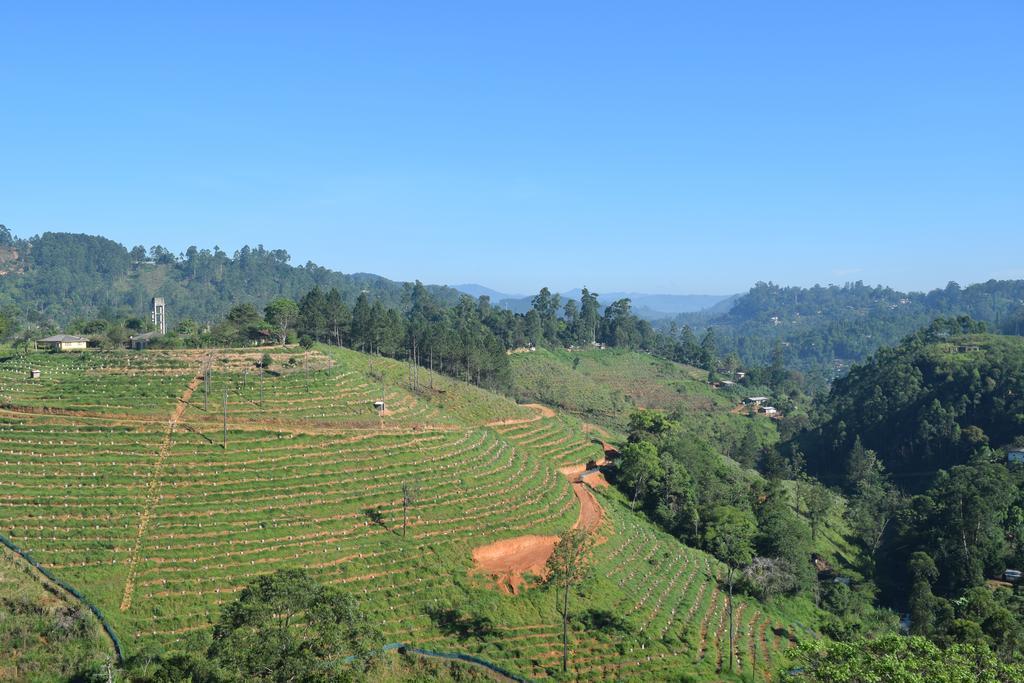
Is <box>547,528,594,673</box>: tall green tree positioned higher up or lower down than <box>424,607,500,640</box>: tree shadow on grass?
higher up

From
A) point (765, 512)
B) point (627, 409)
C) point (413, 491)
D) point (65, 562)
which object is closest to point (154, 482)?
point (65, 562)

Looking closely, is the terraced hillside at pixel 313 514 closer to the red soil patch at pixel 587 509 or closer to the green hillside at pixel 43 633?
the red soil patch at pixel 587 509

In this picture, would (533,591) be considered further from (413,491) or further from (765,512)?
(765,512)

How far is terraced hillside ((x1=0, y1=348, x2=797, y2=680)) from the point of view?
34.2 meters

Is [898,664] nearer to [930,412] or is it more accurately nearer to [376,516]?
[376,516]

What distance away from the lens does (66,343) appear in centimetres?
5941

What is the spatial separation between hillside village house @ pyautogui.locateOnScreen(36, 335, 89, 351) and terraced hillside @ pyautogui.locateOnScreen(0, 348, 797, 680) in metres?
3.29

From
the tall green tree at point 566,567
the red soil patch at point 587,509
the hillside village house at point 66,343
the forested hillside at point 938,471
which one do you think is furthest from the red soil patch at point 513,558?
the hillside village house at point 66,343

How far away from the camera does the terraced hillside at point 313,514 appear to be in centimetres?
3416

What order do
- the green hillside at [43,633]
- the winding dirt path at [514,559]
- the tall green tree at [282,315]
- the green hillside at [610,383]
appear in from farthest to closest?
the green hillside at [610,383] → the tall green tree at [282,315] → the winding dirt path at [514,559] → the green hillside at [43,633]

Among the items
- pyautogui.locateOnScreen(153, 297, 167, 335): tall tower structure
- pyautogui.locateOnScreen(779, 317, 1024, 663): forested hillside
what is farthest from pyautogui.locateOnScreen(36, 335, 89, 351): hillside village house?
pyautogui.locateOnScreen(779, 317, 1024, 663): forested hillside

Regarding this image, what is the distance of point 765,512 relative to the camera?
5831 cm

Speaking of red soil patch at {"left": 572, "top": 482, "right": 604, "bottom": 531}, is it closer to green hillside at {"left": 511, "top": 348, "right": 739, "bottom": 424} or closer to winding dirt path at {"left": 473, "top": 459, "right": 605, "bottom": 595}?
winding dirt path at {"left": 473, "top": 459, "right": 605, "bottom": 595}

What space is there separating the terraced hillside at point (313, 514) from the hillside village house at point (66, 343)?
3.29m
